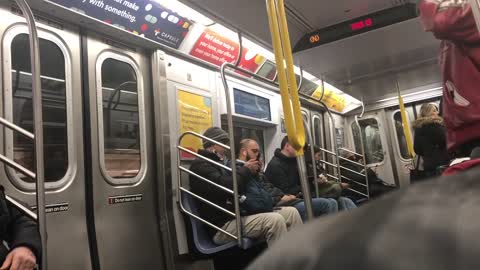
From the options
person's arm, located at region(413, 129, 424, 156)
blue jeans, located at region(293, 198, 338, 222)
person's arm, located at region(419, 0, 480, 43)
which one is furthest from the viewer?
person's arm, located at region(413, 129, 424, 156)

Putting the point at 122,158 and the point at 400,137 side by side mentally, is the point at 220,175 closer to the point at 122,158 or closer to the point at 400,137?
the point at 122,158

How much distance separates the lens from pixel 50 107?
8.20ft

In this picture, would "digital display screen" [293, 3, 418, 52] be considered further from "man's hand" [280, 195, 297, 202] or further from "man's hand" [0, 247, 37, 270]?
"man's hand" [0, 247, 37, 270]

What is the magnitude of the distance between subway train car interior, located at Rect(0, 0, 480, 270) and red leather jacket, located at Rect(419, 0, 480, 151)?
615 mm

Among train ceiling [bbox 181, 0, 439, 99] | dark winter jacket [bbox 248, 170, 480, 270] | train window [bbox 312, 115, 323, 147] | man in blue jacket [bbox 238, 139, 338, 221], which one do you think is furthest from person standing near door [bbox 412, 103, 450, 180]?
dark winter jacket [bbox 248, 170, 480, 270]

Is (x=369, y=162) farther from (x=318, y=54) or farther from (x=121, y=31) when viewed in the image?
(x=121, y=31)

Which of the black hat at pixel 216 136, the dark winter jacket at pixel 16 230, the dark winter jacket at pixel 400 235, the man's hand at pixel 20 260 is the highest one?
the black hat at pixel 216 136

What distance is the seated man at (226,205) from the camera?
111 inches

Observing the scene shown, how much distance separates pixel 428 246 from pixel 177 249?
3014 millimetres

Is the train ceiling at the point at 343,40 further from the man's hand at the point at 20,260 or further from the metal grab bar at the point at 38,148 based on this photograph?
the man's hand at the point at 20,260

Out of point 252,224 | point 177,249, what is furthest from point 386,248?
point 177,249

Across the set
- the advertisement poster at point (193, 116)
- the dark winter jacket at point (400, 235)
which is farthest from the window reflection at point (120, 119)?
the dark winter jacket at point (400, 235)

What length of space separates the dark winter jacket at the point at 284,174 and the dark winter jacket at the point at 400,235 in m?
3.57

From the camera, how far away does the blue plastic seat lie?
2.80 meters
